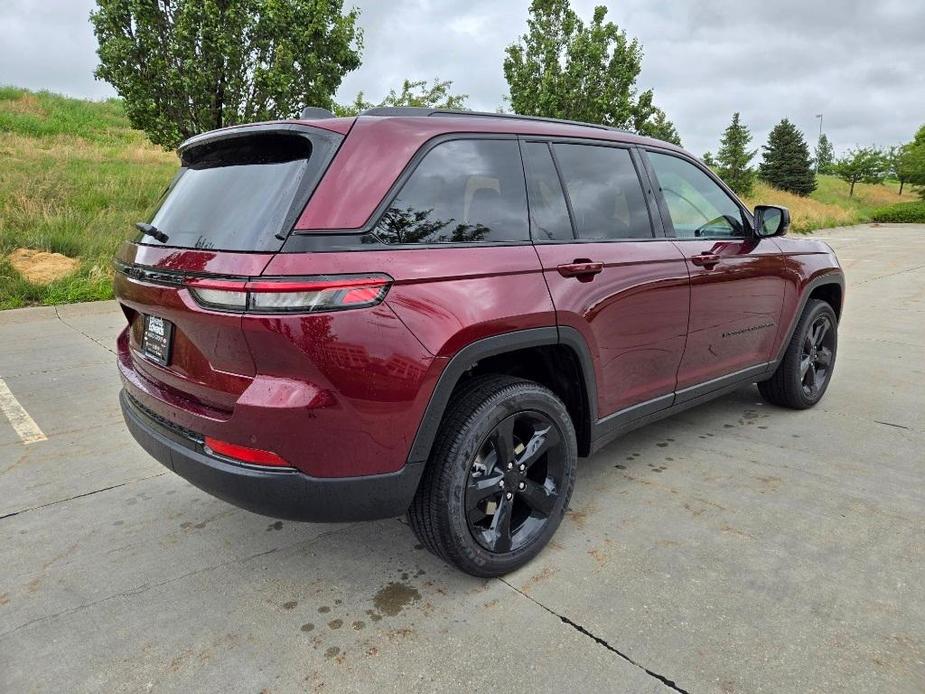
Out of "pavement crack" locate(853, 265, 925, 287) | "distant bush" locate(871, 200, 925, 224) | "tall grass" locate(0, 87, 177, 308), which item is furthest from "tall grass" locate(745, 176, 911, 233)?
"tall grass" locate(0, 87, 177, 308)

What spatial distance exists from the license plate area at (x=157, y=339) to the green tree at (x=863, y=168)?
55.5 meters

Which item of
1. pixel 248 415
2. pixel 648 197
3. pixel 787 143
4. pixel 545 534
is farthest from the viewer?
pixel 787 143

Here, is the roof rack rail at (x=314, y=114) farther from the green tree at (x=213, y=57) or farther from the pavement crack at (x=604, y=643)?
the green tree at (x=213, y=57)

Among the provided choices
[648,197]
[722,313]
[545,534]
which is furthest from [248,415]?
[722,313]

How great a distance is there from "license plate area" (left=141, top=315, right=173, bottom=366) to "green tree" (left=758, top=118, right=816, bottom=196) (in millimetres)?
47047

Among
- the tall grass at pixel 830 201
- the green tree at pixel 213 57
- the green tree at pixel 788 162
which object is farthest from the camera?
the green tree at pixel 788 162

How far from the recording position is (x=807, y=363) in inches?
167

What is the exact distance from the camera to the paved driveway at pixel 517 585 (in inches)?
75.6

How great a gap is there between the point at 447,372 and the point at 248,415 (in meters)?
0.64

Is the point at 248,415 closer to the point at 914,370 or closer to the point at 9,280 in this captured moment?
the point at 914,370

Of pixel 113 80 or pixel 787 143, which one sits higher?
pixel 787 143

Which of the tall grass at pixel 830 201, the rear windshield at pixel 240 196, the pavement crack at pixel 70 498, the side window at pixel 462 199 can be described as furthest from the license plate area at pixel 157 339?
the tall grass at pixel 830 201

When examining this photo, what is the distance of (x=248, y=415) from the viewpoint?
190 cm

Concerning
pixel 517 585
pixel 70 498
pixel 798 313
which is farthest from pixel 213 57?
pixel 517 585
